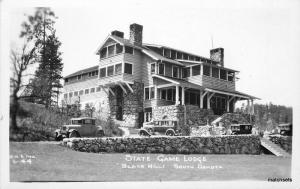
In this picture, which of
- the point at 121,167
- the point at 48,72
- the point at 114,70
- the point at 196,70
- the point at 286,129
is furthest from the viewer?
the point at 196,70

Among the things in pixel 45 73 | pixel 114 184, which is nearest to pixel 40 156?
pixel 114 184

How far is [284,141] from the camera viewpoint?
19453 millimetres

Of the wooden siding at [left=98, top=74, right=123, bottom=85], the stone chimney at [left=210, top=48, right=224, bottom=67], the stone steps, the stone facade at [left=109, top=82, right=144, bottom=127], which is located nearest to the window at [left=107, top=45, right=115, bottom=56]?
the wooden siding at [left=98, top=74, right=123, bottom=85]

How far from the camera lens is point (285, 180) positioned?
1656cm

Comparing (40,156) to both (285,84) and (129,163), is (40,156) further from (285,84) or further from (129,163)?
(285,84)

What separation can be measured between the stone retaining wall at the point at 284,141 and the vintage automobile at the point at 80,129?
845 cm

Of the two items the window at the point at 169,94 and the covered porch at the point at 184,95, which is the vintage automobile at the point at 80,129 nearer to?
the covered porch at the point at 184,95

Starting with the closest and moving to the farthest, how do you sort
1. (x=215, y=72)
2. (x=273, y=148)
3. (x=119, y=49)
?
(x=273, y=148), (x=119, y=49), (x=215, y=72)

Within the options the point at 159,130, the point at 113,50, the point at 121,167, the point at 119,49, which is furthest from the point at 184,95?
the point at 121,167

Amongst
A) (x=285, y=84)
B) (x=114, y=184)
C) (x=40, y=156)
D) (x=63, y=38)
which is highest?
(x=63, y=38)

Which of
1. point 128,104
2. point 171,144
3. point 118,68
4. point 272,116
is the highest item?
point 118,68

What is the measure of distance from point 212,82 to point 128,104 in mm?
6111

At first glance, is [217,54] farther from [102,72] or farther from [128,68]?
[102,72]

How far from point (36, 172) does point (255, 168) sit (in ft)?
28.5
